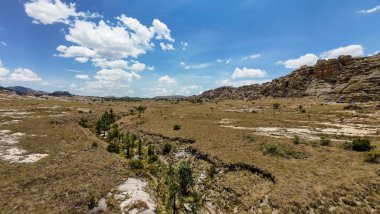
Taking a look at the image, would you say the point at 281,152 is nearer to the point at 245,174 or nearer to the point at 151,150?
the point at 245,174

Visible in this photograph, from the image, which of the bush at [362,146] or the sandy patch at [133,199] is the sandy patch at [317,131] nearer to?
the bush at [362,146]

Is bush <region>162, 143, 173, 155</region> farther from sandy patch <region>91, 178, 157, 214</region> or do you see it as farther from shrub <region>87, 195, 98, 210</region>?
shrub <region>87, 195, 98, 210</region>

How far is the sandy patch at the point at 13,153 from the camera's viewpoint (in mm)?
37906

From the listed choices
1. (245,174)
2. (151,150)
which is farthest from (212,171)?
(151,150)

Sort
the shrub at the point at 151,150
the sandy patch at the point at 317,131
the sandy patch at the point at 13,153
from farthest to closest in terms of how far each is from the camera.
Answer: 1. the shrub at the point at 151,150
2. the sandy patch at the point at 317,131
3. the sandy patch at the point at 13,153

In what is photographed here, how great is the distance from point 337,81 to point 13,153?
140413 millimetres

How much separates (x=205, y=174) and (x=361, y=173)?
20479mm

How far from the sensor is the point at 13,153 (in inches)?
1614

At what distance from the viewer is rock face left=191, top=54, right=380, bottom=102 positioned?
95.0m

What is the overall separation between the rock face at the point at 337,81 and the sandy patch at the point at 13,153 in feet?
359

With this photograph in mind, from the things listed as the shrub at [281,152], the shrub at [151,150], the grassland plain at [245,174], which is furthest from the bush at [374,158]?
the shrub at [151,150]

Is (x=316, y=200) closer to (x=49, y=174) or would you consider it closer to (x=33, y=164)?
(x=49, y=174)

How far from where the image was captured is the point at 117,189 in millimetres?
29062

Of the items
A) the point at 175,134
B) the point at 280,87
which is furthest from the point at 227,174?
the point at 280,87
